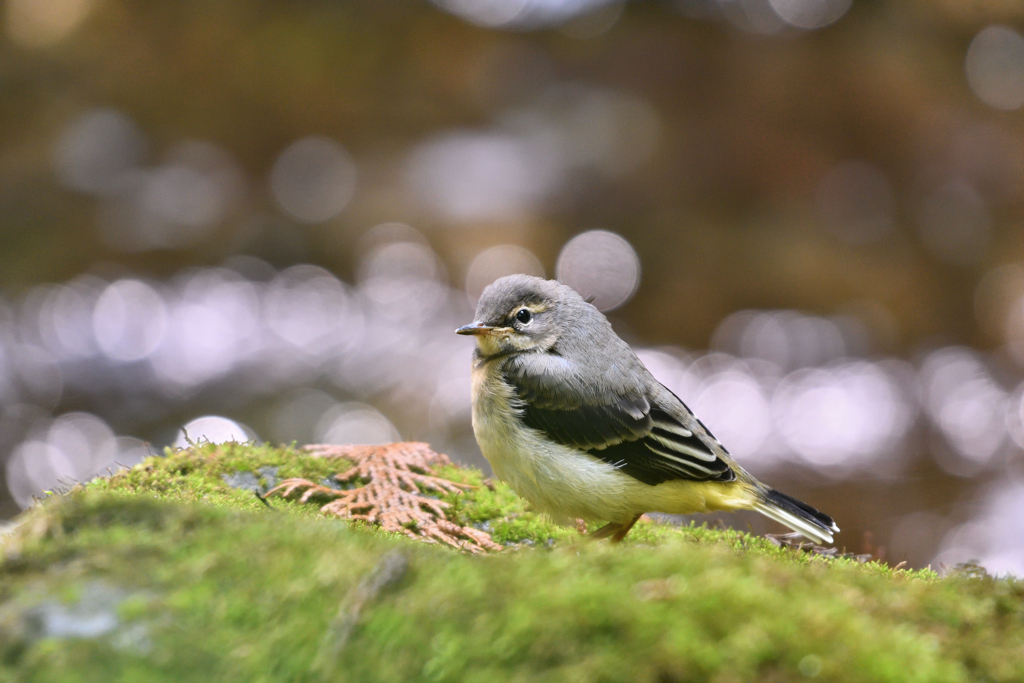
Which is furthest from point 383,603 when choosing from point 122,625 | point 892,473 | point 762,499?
point 892,473

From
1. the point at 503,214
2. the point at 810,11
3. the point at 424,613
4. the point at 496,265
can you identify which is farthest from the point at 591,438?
the point at 810,11

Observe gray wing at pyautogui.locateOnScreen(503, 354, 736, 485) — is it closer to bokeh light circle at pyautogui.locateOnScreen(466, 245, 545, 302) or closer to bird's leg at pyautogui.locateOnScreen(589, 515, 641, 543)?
bird's leg at pyautogui.locateOnScreen(589, 515, 641, 543)

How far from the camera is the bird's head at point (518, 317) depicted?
567 cm

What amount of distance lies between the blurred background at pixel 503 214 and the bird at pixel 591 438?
23.4ft

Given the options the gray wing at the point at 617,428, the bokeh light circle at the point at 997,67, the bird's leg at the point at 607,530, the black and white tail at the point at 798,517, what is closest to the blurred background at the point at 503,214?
the bokeh light circle at the point at 997,67

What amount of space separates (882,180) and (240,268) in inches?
510

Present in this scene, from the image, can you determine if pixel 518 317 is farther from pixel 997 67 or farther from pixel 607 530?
pixel 997 67

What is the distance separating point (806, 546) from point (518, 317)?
2533 mm

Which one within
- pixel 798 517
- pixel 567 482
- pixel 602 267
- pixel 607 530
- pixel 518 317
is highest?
pixel 602 267

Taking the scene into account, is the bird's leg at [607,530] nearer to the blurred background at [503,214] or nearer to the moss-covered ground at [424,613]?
the moss-covered ground at [424,613]

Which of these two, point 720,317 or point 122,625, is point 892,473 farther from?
point 122,625

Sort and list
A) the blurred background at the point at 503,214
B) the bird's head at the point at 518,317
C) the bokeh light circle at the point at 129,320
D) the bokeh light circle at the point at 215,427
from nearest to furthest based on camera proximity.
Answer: the bird's head at the point at 518,317 → the bokeh light circle at the point at 215,427 → the blurred background at the point at 503,214 → the bokeh light circle at the point at 129,320

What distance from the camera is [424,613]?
255 cm

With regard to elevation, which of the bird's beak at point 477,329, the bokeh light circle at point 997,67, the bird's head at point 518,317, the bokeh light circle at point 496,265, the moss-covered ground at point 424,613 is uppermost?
the bokeh light circle at point 997,67
